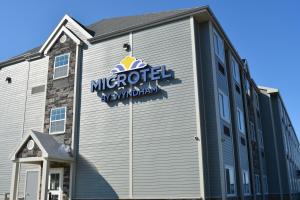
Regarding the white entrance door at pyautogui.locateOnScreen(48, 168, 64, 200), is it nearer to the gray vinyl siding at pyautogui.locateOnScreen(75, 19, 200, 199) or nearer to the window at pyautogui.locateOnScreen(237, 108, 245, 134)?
the gray vinyl siding at pyautogui.locateOnScreen(75, 19, 200, 199)

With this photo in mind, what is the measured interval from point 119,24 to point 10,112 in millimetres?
9494

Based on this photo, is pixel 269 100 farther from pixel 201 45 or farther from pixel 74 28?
pixel 74 28

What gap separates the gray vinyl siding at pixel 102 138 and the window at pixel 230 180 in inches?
198

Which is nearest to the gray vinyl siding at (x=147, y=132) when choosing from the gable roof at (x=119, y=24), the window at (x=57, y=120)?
the gable roof at (x=119, y=24)

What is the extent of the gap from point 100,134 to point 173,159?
4.73 metres

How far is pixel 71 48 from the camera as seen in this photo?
2120 centimetres

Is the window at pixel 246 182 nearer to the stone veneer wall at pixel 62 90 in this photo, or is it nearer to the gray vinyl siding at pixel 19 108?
the stone veneer wall at pixel 62 90

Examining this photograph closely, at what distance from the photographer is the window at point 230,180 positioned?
16.9 m

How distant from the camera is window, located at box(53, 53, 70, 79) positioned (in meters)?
21.1

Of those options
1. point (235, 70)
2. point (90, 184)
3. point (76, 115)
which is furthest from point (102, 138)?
point (235, 70)

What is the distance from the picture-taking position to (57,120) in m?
20.3

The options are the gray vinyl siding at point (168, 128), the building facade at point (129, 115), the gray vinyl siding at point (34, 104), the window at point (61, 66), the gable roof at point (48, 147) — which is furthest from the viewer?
the window at point (61, 66)

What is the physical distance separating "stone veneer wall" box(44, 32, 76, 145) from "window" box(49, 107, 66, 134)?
0.24 metres

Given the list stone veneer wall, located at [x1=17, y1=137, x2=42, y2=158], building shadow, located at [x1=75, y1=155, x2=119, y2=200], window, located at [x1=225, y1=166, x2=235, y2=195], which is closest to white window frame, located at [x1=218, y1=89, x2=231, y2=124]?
window, located at [x1=225, y1=166, x2=235, y2=195]
